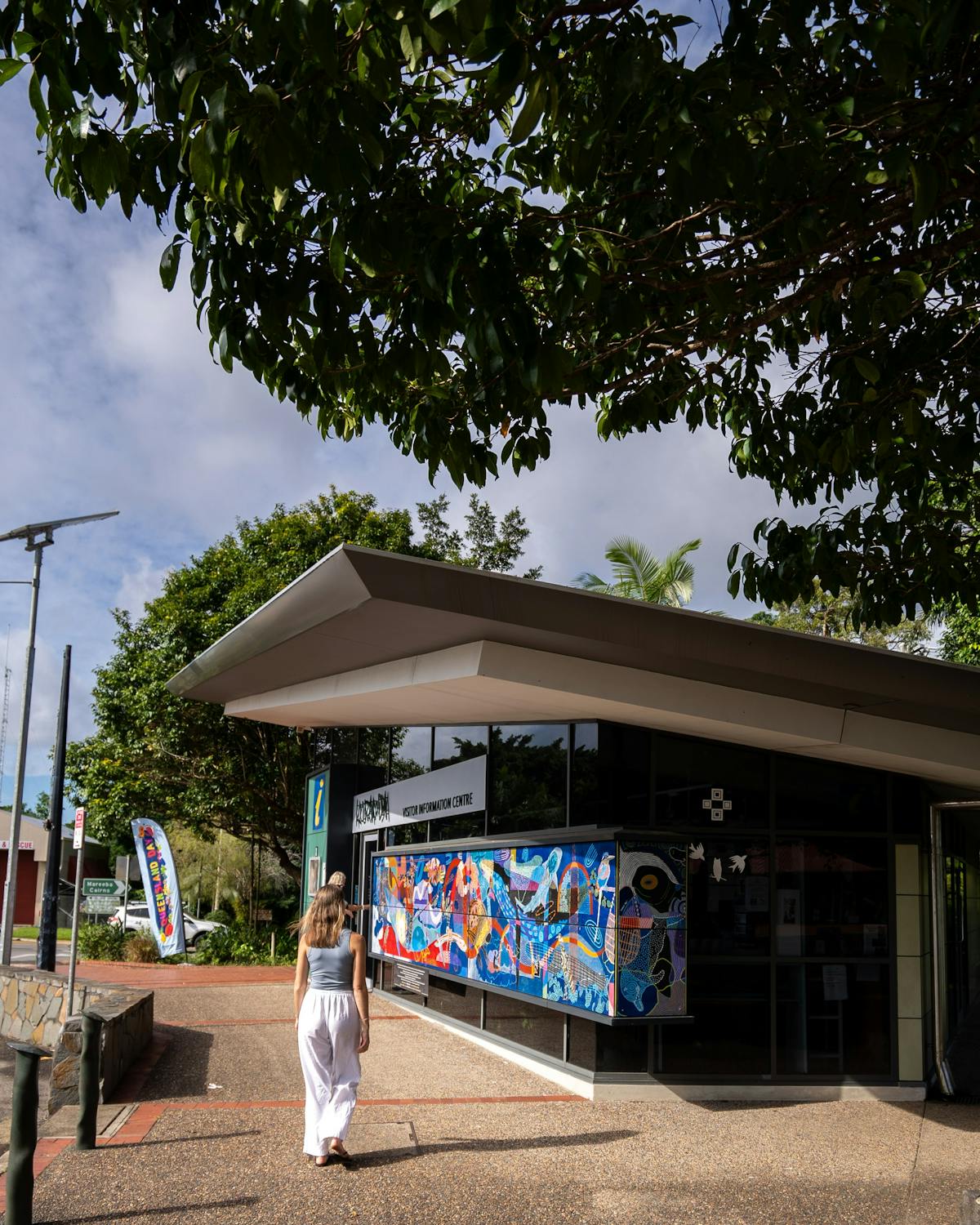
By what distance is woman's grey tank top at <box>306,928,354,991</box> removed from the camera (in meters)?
7.57

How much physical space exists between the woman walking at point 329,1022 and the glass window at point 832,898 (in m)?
4.50

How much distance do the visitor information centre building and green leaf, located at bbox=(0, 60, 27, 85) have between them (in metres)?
3.67

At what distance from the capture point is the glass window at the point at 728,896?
1040 cm

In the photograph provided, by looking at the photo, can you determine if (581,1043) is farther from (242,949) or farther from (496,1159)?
(242,949)

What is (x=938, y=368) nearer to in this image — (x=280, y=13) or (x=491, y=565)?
(x=280, y=13)

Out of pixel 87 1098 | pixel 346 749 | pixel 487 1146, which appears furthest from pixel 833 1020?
pixel 346 749

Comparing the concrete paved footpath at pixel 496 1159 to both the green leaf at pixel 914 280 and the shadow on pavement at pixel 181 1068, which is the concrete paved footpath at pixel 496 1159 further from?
the green leaf at pixel 914 280

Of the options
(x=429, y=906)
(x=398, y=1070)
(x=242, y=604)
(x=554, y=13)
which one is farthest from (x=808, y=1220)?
(x=242, y=604)

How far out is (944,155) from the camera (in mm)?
5758

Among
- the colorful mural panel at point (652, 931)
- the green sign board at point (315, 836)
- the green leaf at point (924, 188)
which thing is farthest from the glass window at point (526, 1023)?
the green leaf at point (924, 188)

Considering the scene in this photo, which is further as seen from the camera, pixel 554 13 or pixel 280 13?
pixel 554 13

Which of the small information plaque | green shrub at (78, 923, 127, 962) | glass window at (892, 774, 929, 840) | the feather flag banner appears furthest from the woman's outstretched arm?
green shrub at (78, 923, 127, 962)

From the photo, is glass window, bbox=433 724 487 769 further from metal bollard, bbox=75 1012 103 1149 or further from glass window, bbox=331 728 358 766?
metal bollard, bbox=75 1012 103 1149

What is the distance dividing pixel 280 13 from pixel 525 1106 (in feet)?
26.4
